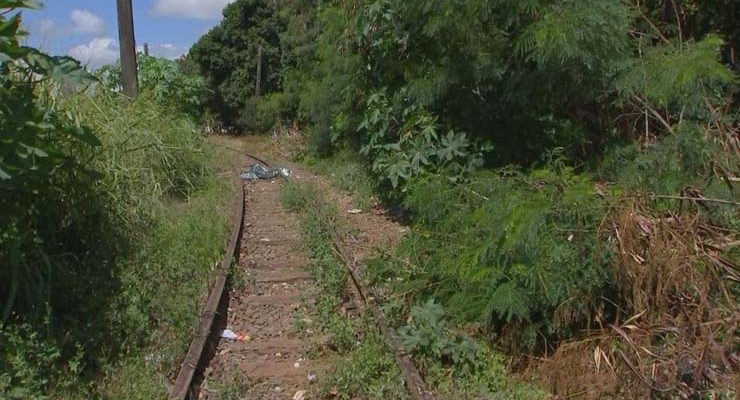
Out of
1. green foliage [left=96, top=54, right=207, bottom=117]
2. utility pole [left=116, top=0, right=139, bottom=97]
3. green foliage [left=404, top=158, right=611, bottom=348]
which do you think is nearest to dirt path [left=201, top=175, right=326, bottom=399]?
green foliage [left=404, top=158, right=611, bottom=348]

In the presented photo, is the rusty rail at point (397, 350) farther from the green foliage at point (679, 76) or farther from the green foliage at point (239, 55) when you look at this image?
the green foliage at point (239, 55)

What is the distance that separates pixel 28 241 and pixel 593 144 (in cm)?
594

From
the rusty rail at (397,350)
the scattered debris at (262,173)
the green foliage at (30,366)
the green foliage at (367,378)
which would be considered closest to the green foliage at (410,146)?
the rusty rail at (397,350)

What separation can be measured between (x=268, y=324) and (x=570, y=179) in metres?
3.15

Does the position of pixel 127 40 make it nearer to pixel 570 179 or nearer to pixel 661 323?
pixel 570 179

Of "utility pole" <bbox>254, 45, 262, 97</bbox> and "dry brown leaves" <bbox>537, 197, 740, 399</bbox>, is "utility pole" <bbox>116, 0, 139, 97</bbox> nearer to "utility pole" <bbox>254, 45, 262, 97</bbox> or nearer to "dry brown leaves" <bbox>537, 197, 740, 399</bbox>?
"dry brown leaves" <bbox>537, 197, 740, 399</bbox>

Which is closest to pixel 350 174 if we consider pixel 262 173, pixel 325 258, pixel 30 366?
pixel 262 173

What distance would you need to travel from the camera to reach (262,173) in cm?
1964

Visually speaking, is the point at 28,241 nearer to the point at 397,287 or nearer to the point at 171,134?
the point at 397,287

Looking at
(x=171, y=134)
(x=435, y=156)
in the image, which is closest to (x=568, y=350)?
(x=435, y=156)

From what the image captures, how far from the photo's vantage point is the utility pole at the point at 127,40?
16.7 metres

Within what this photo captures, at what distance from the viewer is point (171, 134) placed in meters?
14.8

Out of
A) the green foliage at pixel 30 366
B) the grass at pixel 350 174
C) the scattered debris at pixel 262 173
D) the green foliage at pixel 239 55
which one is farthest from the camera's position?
the green foliage at pixel 239 55

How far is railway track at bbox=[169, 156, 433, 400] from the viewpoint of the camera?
6.09 m
